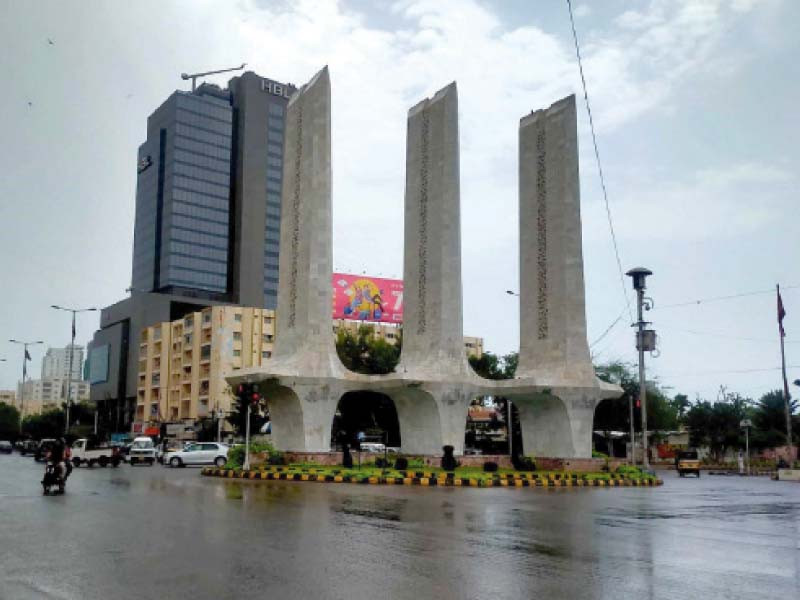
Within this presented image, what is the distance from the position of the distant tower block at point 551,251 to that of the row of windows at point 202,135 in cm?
9633

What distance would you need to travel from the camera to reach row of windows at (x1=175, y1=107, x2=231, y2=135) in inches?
5000

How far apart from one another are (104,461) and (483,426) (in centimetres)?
3619

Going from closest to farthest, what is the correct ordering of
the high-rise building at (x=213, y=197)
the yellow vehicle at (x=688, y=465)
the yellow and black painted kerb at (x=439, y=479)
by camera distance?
the yellow and black painted kerb at (x=439, y=479)
the yellow vehicle at (x=688, y=465)
the high-rise building at (x=213, y=197)

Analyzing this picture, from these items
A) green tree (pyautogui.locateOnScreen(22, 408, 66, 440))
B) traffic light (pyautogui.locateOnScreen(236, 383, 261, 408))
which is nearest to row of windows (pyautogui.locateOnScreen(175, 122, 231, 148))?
green tree (pyautogui.locateOnScreen(22, 408, 66, 440))

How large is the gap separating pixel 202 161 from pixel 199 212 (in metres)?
8.80

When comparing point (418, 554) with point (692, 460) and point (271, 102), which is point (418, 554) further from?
point (271, 102)

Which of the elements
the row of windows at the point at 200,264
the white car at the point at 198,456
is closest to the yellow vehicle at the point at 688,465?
the white car at the point at 198,456

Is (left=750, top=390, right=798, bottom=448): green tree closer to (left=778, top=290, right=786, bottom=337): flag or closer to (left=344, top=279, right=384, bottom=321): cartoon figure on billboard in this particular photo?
(left=778, top=290, right=786, bottom=337): flag

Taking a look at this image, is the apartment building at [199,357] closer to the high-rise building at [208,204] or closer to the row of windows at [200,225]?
the high-rise building at [208,204]

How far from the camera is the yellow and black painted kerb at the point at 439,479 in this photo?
2836 centimetres

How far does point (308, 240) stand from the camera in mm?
37656

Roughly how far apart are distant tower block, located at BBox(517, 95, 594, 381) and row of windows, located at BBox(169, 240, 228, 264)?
91081mm

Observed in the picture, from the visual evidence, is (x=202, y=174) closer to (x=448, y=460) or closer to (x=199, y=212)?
(x=199, y=212)

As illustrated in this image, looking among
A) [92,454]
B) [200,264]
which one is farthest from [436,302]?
[200,264]
